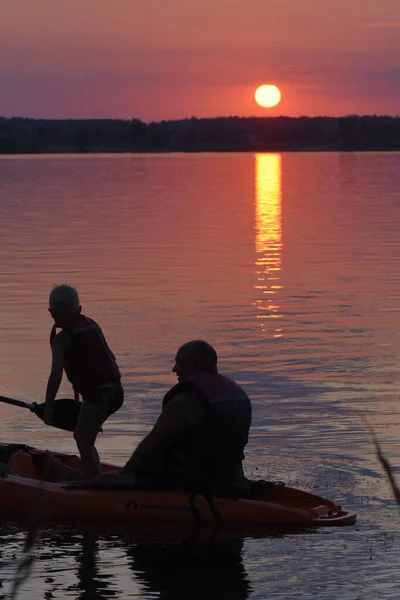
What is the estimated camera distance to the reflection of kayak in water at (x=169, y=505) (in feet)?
32.8

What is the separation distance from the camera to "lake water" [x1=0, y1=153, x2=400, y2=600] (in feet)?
30.7

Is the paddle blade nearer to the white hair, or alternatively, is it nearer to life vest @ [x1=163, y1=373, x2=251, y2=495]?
the white hair

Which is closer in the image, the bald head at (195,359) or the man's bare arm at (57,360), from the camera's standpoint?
the bald head at (195,359)

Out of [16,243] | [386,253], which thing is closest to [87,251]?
[16,243]

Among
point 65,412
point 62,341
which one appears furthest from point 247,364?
point 62,341

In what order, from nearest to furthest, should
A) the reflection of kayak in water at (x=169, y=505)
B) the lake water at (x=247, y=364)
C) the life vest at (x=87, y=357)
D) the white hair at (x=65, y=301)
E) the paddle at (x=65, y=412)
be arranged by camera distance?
the lake water at (x=247, y=364) → the reflection of kayak in water at (x=169, y=505) → the white hair at (x=65, y=301) → the life vest at (x=87, y=357) → the paddle at (x=65, y=412)

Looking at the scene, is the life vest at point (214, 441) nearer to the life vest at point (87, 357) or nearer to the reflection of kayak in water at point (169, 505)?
the reflection of kayak in water at point (169, 505)

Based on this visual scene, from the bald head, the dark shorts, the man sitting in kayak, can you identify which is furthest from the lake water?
the bald head

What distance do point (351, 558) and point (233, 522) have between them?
93 cm

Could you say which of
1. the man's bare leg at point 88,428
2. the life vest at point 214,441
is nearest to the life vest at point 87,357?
the man's bare leg at point 88,428

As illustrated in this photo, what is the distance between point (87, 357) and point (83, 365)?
0.07 meters

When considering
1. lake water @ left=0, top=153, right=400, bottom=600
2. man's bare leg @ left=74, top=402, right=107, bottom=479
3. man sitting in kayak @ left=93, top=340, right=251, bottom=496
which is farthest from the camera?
man's bare leg @ left=74, top=402, right=107, bottom=479

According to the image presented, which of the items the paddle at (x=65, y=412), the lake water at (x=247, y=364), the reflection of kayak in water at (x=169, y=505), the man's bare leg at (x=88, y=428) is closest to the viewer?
the lake water at (x=247, y=364)

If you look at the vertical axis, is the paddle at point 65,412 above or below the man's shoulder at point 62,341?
below
